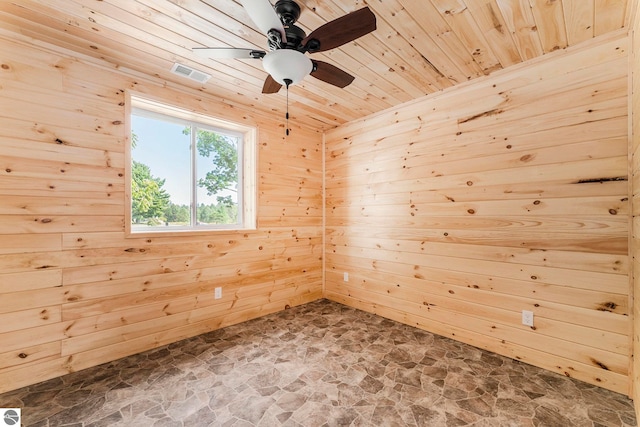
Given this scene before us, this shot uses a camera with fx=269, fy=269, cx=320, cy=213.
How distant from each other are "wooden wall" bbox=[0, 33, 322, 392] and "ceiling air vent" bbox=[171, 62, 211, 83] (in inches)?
10.3

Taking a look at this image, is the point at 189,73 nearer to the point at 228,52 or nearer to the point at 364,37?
the point at 228,52

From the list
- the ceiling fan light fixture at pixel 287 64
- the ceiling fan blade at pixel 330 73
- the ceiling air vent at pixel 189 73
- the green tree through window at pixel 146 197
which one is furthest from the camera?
the green tree through window at pixel 146 197

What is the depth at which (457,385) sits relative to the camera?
6.52ft

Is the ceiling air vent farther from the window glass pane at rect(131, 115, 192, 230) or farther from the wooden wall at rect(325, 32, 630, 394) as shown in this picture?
the wooden wall at rect(325, 32, 630, 394)

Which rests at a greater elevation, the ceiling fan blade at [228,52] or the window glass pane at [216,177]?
the ceiling fan blade at [228,52]

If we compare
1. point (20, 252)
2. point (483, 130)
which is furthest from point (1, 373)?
point (483, 130)

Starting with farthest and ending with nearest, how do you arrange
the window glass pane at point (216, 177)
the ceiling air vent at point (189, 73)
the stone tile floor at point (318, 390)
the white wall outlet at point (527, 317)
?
the window glass pane at point (216, 177) → the ceiling air vent at point (189, 73) → the white wall outlet at point (527, 317) → the stone tile floor at point (318, 390)

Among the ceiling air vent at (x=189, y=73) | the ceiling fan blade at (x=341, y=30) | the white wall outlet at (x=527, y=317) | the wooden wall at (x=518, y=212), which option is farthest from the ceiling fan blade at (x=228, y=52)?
the white wall outlet at (x=527, y=317)

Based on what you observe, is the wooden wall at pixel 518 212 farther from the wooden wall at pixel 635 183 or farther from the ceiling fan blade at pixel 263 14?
the ceiling fan blade at pixel 263 14

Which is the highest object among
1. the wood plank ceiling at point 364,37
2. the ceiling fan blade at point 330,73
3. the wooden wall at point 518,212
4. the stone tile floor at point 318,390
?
the wood plank ceiling at point 364,37

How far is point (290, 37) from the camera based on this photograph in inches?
63.2

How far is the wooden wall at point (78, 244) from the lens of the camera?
1.93 meters

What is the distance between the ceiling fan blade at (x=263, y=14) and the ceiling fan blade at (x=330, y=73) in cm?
36

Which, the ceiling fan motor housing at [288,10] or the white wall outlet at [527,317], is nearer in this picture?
the ceiling fan motor housing at [288,10]
